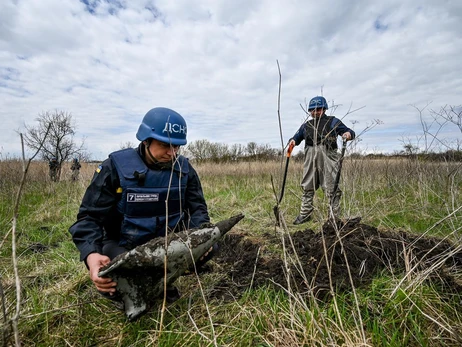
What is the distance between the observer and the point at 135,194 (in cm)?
180

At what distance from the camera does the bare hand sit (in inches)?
55.0

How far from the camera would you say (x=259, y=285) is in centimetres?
198

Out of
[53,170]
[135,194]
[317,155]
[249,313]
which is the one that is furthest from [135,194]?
[53,170]

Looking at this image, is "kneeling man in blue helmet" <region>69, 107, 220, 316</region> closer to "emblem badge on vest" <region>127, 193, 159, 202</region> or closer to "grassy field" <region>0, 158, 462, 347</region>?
"emblem badge on vest" <region>127, 193, 159, 202</region>

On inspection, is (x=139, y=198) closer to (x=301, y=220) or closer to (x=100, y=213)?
(x=100, y=213)

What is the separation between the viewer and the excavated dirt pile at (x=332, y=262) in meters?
1.82

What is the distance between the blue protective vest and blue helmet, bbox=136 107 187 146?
0.19m

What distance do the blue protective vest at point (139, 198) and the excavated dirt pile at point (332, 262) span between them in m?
0.74

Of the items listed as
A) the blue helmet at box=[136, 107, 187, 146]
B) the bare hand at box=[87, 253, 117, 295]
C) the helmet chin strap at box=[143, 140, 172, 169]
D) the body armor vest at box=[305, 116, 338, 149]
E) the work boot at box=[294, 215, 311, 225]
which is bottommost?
the work boot at box=[294, 215, 311, 225]

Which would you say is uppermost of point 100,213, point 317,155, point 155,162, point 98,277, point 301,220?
point 317,155

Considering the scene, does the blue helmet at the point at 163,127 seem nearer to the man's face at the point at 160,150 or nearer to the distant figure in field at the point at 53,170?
the man's face at the point at 160,150

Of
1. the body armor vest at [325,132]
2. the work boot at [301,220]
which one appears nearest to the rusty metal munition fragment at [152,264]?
the body armor vest at [325,132]

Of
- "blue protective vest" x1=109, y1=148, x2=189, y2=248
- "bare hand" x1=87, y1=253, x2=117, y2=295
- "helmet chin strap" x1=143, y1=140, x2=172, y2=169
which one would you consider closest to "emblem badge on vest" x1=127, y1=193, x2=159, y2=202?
"blue protective vest" x1=109, y1=148, x2=189, y2=248

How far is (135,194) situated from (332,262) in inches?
66.3
